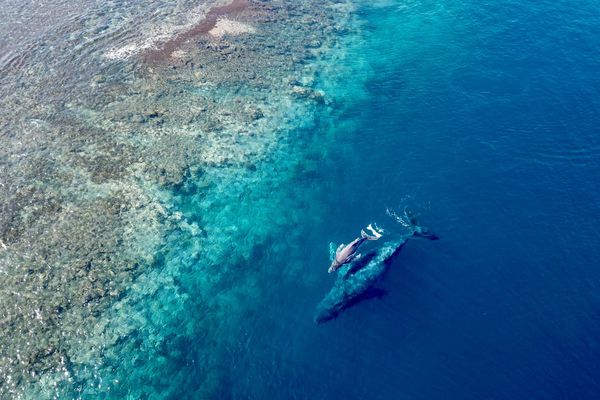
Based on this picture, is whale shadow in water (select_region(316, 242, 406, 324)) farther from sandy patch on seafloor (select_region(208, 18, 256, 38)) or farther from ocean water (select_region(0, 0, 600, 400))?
sandy patch on seafloor (select_region(208, 18, 256, 38))

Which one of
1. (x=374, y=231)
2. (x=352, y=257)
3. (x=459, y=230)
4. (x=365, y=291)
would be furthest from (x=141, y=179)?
(x=459, y=230)

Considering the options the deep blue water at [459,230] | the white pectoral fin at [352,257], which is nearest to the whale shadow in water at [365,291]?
the white pectoral fin at [352,257]

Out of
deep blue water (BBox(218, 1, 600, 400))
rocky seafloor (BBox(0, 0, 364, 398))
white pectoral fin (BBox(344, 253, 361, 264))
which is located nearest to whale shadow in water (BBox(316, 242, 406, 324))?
white pectoral fin (BBox(344, 253, 361, 264))

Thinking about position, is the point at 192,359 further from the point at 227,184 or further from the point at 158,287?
the point at 227,184

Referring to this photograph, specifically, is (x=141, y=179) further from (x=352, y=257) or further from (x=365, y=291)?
(x=365, y=291)

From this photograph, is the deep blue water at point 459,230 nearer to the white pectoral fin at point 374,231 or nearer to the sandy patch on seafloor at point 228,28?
the white pectoral fin at point 374,231

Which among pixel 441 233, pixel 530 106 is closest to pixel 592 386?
pixel 441 233

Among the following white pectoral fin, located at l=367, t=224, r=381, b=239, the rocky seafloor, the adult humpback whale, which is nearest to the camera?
the rocky seafloor
